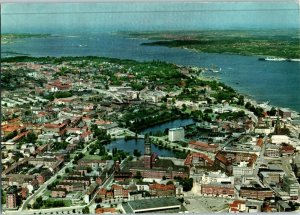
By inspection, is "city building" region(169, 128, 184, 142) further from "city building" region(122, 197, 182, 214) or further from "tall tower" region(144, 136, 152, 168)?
"city building" region(122, 197, 182, 214)

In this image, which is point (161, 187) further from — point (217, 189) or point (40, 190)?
point (40, 190)

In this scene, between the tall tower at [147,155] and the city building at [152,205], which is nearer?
the city building at [152,205]

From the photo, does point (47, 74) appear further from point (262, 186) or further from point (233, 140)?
point (262, 186)

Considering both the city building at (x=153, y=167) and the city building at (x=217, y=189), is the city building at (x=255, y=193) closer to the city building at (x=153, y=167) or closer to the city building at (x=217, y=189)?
the city building at (x=217, y=189)

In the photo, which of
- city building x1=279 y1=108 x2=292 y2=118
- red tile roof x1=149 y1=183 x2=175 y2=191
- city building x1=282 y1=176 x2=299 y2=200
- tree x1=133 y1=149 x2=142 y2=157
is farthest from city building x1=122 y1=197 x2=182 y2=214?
city building x1=279 y1=108 x2=292 y2=118

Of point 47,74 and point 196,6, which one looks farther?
point 47,74

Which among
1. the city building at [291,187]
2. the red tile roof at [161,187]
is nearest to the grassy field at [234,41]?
the city building at [291,187]

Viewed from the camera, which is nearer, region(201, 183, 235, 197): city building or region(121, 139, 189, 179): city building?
region(201, 183, 235, 197): city building

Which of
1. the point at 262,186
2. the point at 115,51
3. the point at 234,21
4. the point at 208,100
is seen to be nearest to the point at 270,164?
the point at 262,186
